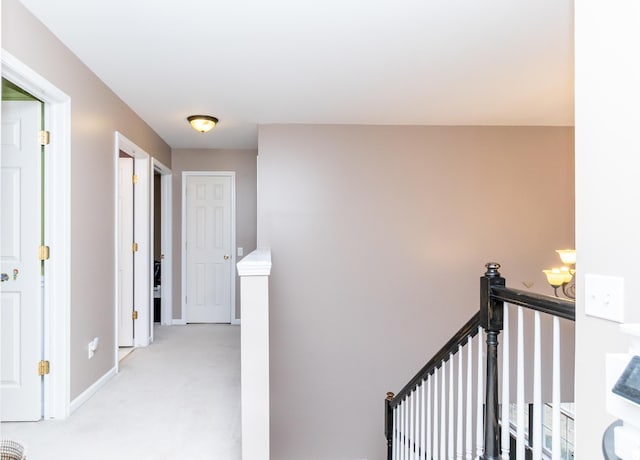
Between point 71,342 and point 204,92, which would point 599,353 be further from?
point 204,92

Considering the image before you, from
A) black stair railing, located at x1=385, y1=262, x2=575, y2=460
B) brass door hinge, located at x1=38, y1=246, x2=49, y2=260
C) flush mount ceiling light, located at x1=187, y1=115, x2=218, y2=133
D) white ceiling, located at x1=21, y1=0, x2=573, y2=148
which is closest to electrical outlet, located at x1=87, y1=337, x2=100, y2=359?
brass door hinge, located at x1=38, y1=246, x2=49, y2=260

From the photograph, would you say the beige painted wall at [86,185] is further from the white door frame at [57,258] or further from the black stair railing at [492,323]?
the black stair railing at [492,323]

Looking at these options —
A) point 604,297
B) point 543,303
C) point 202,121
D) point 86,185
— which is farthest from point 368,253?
point 604,297

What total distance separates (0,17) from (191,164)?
12.7 ft

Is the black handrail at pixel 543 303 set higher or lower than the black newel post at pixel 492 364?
higher

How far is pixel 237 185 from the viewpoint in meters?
5.80

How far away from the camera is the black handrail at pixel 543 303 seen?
1196mm

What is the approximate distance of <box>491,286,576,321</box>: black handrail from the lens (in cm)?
120

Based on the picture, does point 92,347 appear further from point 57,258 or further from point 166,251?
point 166,251

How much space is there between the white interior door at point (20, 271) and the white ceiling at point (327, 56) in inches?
27.8

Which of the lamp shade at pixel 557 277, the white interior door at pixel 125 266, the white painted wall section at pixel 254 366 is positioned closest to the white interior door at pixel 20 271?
the white painted wall section at pixel 254 366

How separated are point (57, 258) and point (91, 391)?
1.04m

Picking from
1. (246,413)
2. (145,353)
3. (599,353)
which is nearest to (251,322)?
(246,413)

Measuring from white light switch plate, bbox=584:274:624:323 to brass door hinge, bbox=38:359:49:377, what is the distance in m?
2.88
